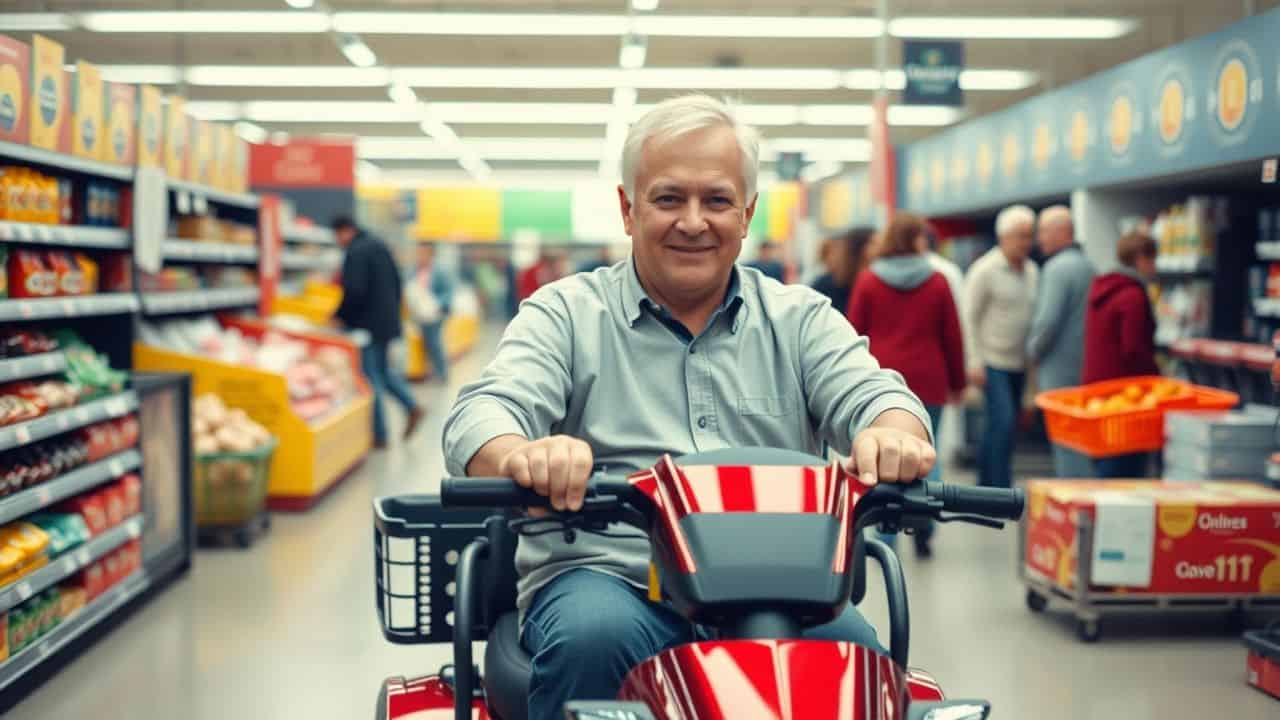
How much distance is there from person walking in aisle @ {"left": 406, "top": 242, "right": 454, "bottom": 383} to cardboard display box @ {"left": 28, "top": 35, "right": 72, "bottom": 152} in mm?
10354

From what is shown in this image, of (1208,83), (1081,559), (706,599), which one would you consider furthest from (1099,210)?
(706,599)

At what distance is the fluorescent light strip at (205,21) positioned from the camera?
468 inches

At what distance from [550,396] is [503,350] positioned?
0.11 meters

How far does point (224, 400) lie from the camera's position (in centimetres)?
684

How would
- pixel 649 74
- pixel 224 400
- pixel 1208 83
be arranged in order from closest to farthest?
1. pixel 1208 83
2. pixel 224 400
3. pixel 649 74

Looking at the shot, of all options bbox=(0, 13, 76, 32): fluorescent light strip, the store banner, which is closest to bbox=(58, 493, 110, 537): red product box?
bbox=(0, 13, 76, 32): fluorescent light strip

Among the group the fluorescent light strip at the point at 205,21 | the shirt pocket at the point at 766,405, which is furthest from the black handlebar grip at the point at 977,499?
the fluorescent light strip at the point at 205,21

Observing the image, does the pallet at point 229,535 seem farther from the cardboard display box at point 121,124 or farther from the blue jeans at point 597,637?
the blue jeans at point 597,637

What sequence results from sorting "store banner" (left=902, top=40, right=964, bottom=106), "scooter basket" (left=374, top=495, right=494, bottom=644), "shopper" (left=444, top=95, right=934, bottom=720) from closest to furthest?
"shopper" (left=444, top=95, right=934, bottom=720) < "scooter basket" (left=374, top=495, right=494, bottom=644) < "store banner" (left=902, top=40, right=964, bottom=106)

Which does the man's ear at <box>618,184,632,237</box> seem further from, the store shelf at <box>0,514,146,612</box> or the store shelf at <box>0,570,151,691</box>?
the store shelf at <box>0,570,151,691</box>

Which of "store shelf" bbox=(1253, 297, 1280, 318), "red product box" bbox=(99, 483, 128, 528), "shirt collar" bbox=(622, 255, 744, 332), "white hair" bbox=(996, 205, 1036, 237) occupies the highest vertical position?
"white hair" bbox=(996, 205, 1036, 237)

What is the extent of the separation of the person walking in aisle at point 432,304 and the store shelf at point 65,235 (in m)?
9.56

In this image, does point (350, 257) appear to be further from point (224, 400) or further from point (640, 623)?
point (640, 623)

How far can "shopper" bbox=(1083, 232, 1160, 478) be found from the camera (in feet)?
20.1
